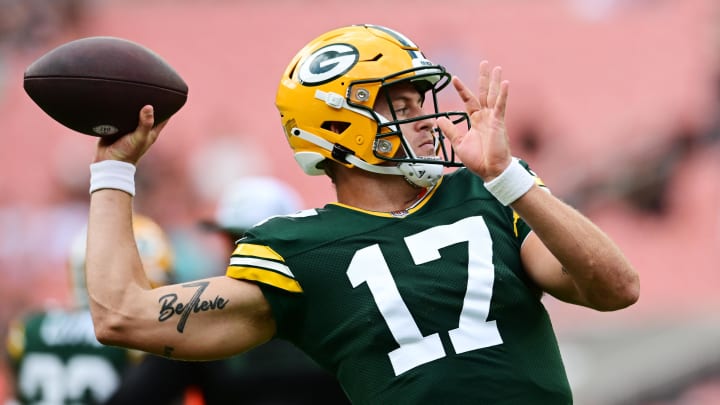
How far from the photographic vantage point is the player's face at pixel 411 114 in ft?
9.83

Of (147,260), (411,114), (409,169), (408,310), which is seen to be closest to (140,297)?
(408,310)

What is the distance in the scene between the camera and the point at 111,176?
2.84 meters

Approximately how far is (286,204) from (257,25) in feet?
24.3

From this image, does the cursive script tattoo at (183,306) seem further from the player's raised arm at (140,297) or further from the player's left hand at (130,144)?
the player's left hand at (130,144)

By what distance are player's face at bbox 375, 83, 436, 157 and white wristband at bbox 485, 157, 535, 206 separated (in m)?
0.44

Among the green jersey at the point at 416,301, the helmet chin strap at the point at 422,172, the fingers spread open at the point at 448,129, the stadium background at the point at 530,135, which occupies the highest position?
the fingers spread open at the point at 448,129

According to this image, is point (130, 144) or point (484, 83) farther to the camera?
point (130, 144)

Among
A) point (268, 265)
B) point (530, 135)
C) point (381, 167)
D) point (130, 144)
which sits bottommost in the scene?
point (530, 135)

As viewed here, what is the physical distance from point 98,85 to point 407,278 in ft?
3.03

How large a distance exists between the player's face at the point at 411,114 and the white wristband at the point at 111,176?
2.30ft

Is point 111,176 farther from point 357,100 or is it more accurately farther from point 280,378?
point 280,378

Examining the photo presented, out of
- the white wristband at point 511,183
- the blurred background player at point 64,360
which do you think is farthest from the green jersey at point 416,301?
the blurred background player at point 64,360

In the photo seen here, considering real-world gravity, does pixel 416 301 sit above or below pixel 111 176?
below

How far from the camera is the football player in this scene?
2.62m
